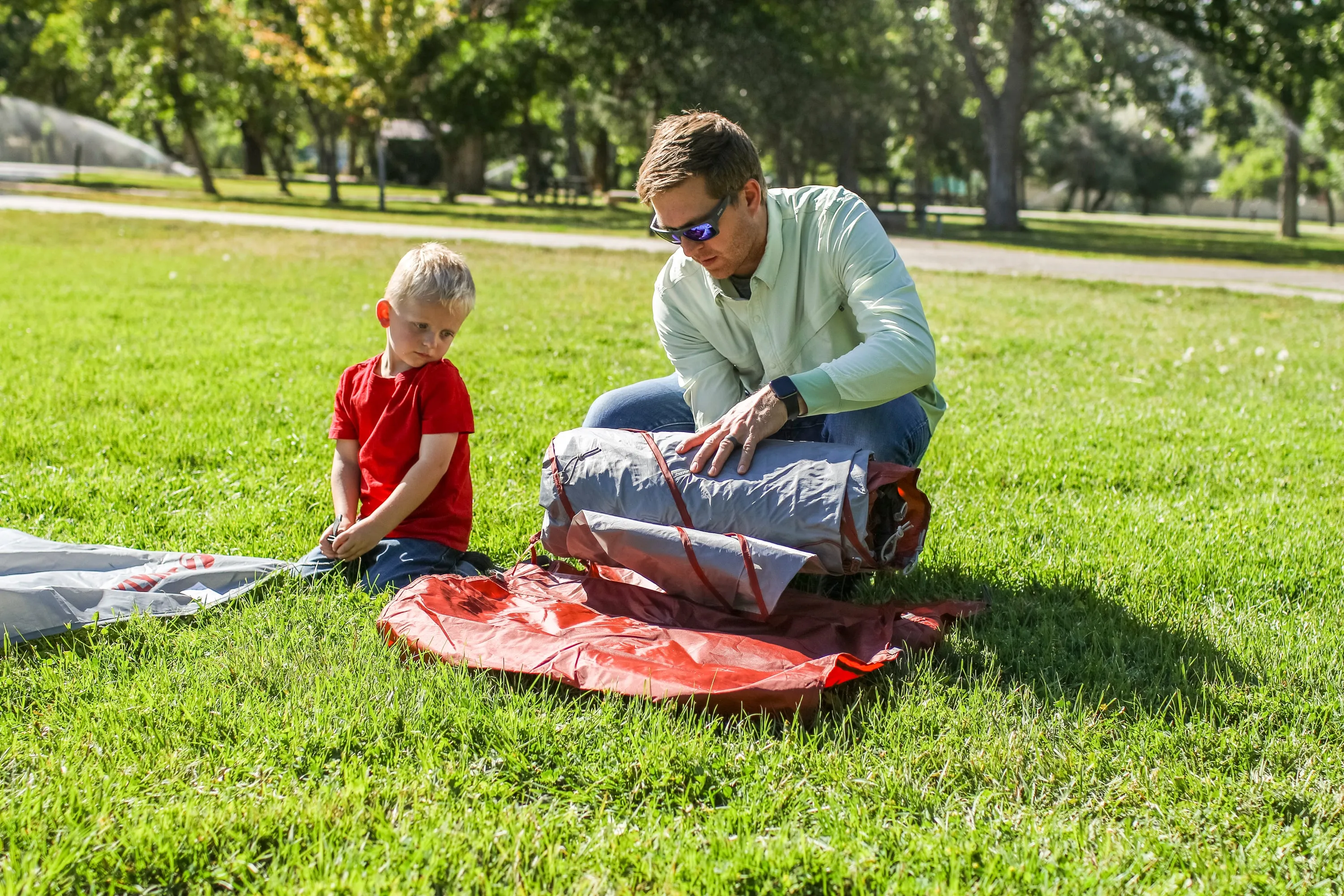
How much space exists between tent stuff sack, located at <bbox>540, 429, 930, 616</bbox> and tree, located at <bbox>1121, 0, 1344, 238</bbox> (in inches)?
1038

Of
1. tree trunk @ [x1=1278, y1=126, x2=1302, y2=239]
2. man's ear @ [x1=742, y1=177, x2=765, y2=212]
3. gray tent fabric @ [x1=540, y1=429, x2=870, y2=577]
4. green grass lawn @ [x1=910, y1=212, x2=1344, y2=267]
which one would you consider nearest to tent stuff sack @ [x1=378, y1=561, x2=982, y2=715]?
gray tent fabric @ [x1=540, y1=429, x2=870, y2=577]

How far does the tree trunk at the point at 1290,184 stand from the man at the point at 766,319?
33781 mm

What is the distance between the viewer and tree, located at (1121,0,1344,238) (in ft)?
79.1

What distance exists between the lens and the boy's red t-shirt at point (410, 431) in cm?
348

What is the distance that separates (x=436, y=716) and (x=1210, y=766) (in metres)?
1.73

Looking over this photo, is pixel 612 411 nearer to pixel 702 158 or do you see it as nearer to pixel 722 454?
pixel 722 454

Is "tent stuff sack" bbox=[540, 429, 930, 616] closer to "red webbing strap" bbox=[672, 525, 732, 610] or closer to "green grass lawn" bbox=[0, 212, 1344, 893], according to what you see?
"red webbing strap" bbox=[672, 525, 732, 610]

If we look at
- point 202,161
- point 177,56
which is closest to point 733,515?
point 177,56

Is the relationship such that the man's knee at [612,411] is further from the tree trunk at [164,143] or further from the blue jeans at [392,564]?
the tree trunk at [164,143]

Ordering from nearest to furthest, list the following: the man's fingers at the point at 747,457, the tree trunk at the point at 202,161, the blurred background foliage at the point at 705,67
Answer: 1. the man's fingers at the point at 747,457
2. the blurred background foliage at the point at 705,67
3. the tree trunk at the point at 202,161

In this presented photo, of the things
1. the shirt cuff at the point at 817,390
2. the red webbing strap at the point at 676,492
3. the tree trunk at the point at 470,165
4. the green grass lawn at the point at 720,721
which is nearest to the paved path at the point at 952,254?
the green grass lawn at the point at 720,721

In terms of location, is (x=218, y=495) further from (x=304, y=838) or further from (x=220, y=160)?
(x=220, y=160)

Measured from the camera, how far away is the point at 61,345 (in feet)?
22.9

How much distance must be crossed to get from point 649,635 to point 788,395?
30.2 inches
